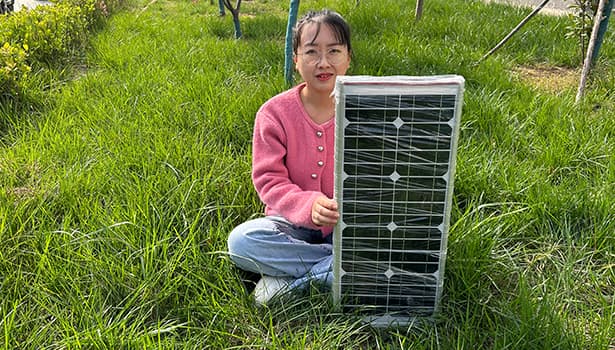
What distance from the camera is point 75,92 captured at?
326 cm

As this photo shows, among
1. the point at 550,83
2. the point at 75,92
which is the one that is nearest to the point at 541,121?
the point at 550,83

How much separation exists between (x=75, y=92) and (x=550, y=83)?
3.10m

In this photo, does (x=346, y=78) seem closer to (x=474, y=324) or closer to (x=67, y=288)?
(x=474, y=324)

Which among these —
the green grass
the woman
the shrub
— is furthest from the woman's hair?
the shrub

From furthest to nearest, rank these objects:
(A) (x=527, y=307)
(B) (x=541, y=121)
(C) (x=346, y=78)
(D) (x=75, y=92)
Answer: (D) (x=75, y=92) < (B) (x=541, y=121) < (A) (x=527, y=307) < (C) (x=346, y=78)

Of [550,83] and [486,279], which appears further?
[550,83]

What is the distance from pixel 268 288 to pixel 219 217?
375mm

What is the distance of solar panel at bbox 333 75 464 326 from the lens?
132 cm

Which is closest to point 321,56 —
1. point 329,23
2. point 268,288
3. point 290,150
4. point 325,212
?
point 329,23

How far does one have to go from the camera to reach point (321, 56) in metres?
1.71

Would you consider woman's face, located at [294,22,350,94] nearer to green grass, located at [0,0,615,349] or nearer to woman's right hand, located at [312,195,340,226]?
woman's right hand, located at [312,195,340,226]

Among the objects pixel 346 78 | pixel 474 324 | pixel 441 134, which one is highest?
pixel 346 78

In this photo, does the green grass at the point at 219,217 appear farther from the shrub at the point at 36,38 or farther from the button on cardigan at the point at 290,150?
the button on cardigan at the point at 290,150

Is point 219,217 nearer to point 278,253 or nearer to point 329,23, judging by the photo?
point 278,253
